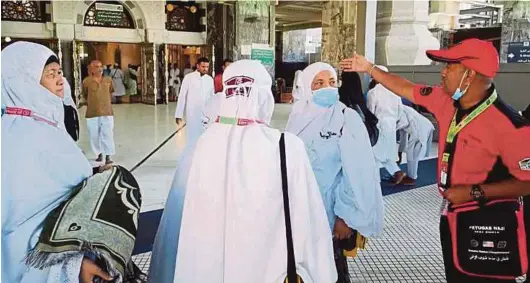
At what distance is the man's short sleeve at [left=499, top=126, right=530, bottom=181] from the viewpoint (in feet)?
5.21

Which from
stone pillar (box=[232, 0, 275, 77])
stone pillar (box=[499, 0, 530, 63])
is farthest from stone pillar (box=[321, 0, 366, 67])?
stone pillar (box=[499, 0, 530, 63])

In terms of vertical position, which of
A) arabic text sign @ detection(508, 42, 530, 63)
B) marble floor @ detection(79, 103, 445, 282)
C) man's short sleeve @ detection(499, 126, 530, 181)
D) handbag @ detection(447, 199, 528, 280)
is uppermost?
→ arabic text sign @ detection(508, 42, 530, 63)

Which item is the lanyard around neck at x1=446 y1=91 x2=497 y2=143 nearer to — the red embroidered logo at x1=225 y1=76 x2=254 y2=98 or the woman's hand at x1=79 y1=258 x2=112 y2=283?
the red embroidered logo at x1=225 y1=76 x2=254 y2=98

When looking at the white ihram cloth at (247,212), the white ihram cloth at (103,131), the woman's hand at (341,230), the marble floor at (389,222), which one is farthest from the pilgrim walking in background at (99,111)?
the white ihram cloth at (247,212)

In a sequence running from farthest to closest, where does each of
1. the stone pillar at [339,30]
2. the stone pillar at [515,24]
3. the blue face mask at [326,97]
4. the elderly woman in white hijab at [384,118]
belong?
the stone pillar at [515,24], the stone pillar at [339,30], the elderly woman in white hijab at [384,118], the blue face mask at [326,97]

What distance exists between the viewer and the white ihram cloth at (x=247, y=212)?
4.92 ft

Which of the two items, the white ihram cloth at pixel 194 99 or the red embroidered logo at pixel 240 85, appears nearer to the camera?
the red embroidered logo at pixel 240 85

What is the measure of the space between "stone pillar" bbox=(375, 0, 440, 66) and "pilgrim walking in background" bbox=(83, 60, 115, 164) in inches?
207

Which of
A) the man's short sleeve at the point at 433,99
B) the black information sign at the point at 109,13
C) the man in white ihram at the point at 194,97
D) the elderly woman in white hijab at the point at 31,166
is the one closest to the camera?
the elderly woman in white hijab at the point at 31,166

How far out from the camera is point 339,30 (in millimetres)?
11539

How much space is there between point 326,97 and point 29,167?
1310 millimetres

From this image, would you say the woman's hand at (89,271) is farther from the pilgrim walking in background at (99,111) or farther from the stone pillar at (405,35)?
the stone pillar at (405,35)

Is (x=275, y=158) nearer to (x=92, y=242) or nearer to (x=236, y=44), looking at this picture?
(x=92, y=242)

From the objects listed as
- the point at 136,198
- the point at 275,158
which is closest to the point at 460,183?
the point at 275,158
